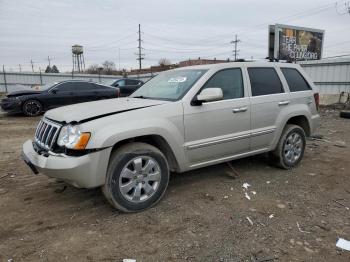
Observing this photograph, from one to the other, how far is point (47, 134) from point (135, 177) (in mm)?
1175

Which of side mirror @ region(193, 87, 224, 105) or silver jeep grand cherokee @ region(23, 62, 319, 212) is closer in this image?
silver jeep grand cherokee @ region(23, 62, 319, 212)

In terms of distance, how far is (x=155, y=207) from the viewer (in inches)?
154

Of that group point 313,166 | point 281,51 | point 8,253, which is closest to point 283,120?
point 313,166

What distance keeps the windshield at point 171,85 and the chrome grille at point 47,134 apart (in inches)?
56.8

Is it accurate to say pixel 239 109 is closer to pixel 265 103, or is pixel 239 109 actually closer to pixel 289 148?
pixel 265 103

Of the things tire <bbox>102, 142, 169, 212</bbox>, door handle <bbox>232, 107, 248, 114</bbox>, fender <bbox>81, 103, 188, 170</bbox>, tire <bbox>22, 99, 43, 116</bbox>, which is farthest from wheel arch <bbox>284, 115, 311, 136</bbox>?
tire <bbox>22, 99, 43, 116</bbox>

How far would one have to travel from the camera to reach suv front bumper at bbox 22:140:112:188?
3301 millimetres

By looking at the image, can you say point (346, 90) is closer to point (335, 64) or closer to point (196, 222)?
point (335, 64)

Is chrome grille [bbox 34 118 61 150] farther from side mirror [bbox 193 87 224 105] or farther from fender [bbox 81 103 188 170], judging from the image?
side mirror [bbox 193 87 224 105]

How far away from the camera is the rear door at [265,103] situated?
4.81 metres

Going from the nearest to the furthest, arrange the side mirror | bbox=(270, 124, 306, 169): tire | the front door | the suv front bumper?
1. the suv front bumper
2. the side mirror
3. the front door
4. bbox=(270, 124, 306, 169): tire

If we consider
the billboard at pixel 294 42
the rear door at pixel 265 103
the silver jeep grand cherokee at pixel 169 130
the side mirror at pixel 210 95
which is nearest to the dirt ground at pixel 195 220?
the silver jeep grand cherokee at pixel 169 130

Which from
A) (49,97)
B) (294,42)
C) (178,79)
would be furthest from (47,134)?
(294,42)

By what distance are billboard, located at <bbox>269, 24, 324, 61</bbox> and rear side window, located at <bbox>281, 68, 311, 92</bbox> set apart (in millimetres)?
13294
